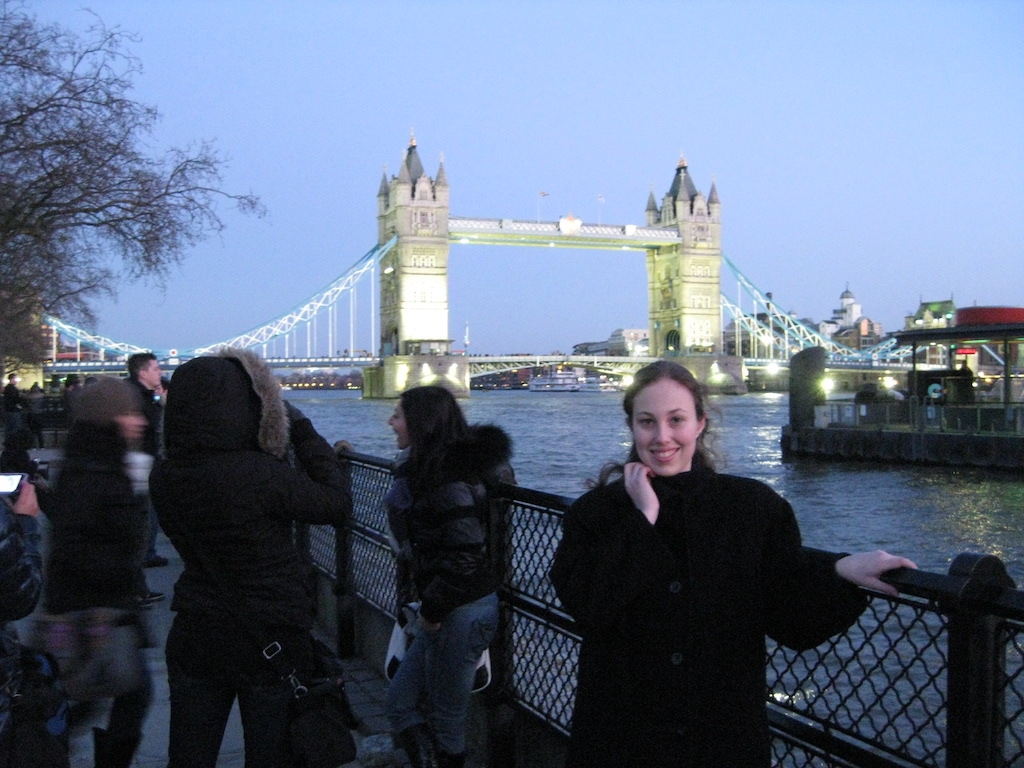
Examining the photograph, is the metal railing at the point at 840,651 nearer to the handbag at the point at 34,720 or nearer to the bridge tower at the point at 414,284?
the handbag at the point at 34,720

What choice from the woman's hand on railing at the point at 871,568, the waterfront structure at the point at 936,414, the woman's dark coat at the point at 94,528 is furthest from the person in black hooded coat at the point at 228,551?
the waterfront structure at the point at 936,414

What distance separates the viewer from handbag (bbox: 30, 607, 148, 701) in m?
2.21

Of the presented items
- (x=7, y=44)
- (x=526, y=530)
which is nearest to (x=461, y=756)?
(x=526, y=530)

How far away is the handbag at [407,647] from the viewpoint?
8.88ft

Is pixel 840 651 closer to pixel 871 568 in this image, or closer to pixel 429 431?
pixel 429 431

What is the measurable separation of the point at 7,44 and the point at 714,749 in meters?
8.19

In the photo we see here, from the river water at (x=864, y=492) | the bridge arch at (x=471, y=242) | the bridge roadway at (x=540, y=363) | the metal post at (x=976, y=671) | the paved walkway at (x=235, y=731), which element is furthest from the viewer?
the bridge arch at (x=471, y=242)

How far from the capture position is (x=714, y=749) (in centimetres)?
154

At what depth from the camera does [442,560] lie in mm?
2506

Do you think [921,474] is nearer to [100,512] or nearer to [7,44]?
[7,44]

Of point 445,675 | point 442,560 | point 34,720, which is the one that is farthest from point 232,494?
point 445,675

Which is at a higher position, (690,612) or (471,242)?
(471,242)

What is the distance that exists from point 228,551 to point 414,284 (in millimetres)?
66456

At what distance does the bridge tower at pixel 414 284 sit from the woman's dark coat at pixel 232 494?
60.7 metres
